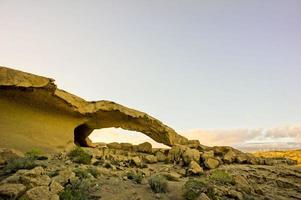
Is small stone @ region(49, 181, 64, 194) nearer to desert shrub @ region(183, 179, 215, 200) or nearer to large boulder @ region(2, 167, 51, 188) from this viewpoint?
large boulder @ region(2, 167, 51, 188)

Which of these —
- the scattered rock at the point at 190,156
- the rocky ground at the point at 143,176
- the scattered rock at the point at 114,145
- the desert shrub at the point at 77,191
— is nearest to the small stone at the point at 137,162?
the rocky ground at the point at 143,176

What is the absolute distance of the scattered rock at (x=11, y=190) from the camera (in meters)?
6.55

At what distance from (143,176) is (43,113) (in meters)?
6.17

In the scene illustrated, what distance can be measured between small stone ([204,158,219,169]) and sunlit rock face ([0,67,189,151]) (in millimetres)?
4890

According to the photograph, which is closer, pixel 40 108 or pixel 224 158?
pixel 40 108

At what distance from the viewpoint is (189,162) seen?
518 inches

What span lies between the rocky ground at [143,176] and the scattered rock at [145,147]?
6cm

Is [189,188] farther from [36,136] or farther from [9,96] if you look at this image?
[9,96]

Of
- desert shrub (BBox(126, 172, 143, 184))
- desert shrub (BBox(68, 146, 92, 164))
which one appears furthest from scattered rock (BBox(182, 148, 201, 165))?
desert shrub (BBox(68, 146, 92, 164))

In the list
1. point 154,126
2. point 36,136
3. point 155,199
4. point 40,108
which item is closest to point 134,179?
point 155,199

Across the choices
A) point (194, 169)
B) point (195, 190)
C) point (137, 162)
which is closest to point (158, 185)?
point (195, 190)

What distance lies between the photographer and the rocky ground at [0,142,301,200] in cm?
753

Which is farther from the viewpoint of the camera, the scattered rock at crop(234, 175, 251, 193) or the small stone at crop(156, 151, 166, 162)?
the small stone at crop(156, 151, 166, 162)

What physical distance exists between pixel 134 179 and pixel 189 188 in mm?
2293
